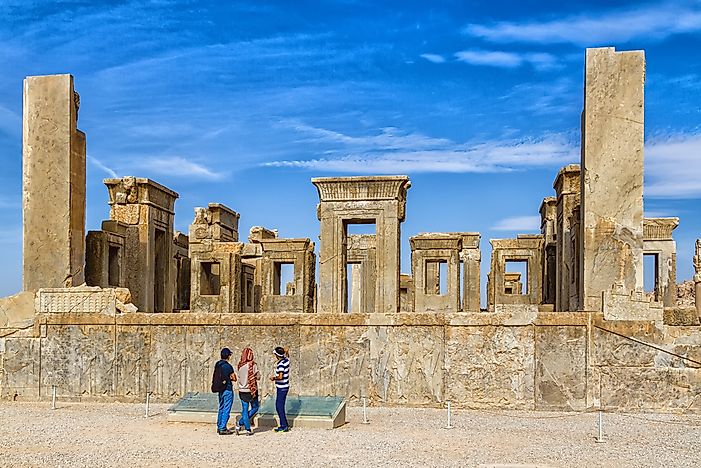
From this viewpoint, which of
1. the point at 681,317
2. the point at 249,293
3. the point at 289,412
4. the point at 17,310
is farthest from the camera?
the point at 249,293

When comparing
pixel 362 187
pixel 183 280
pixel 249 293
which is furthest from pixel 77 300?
pixel 249 293

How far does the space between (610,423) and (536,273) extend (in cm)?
1570

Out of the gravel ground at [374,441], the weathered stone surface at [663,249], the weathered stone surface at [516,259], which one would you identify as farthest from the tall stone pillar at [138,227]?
the weathered stone surface at [663,249]

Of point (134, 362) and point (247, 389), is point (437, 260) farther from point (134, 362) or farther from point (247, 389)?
point (247, 389)

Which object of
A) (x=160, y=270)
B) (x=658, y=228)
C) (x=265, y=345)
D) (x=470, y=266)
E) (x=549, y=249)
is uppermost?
(x=658, y=228)

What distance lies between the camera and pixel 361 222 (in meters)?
16.6

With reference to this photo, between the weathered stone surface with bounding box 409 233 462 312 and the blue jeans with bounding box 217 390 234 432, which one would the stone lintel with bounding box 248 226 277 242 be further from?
the blue jeans with bounding box 217 390 234 432

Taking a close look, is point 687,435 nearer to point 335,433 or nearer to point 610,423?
point 610,423

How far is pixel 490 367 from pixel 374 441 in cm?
317

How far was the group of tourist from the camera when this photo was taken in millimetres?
8352

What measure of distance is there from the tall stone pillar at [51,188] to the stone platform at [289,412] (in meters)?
4.71

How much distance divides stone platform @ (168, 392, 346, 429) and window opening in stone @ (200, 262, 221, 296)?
1437 centimetres

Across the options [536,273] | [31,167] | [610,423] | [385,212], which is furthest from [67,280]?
[536,273]

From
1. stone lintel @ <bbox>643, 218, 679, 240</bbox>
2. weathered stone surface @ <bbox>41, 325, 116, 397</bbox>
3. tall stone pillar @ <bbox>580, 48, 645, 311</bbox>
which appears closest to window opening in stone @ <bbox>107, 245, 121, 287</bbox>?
weathered stone surface @ <bbox>41, 325, 116, 397</bbox>
